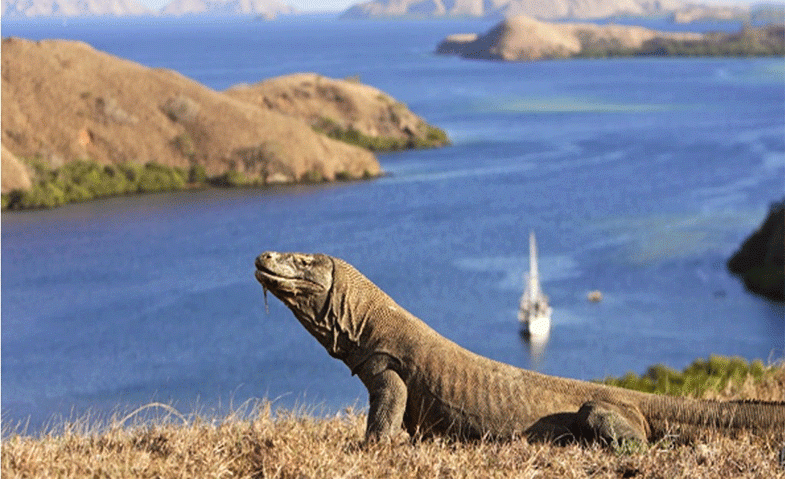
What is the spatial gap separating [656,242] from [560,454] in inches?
2138

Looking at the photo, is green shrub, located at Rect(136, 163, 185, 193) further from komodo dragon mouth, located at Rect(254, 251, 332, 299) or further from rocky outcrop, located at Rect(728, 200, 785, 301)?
komodo dragon mouth, located at Rect(254, 251, 332, 299)

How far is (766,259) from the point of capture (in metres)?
55.7

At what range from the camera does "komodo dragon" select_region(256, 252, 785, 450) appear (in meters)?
7.42

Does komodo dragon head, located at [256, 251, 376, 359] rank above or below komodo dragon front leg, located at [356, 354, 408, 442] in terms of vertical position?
above

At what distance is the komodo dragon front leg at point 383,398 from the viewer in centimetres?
730

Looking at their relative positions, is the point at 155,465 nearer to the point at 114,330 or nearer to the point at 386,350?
the point at 386,350

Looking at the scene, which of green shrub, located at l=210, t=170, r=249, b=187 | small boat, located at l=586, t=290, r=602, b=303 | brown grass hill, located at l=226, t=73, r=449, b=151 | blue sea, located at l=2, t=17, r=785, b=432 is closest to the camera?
blue sea, located at l=2, t=17, r=785, b=432

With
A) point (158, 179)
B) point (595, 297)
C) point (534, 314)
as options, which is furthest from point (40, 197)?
point (534, 314)

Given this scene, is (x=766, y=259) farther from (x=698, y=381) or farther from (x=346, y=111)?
(x=346, y=111)

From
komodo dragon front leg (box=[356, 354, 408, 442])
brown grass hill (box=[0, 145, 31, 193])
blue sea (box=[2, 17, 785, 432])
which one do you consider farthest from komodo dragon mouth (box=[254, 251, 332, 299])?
Result: brown grass hill (box=[0, 145, 31, 193])

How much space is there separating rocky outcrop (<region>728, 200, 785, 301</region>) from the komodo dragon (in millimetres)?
46404

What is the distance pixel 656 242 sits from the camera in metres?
59.8

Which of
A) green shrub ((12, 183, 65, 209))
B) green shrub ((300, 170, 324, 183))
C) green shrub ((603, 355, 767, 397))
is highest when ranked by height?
green shrub ((603, 355, 767, 397))

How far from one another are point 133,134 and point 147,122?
152 centimetres
